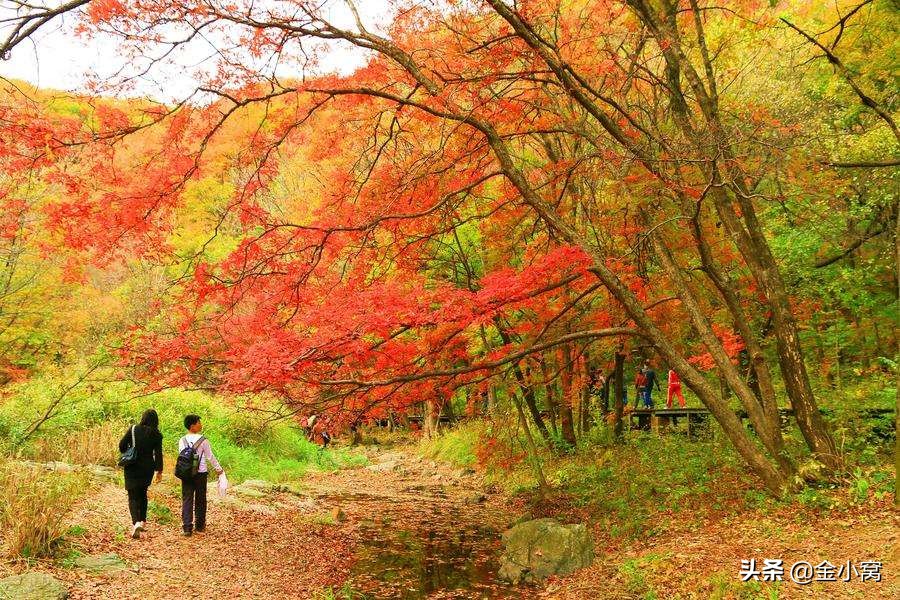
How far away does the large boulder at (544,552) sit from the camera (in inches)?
303

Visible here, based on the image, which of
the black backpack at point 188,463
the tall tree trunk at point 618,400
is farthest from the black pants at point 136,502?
the tall tree trunk at point 618,400

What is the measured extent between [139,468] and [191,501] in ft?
3.39

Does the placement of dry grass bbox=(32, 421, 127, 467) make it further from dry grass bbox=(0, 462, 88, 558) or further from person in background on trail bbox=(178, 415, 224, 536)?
dry grass bbox=(0, 462, 88, 558)

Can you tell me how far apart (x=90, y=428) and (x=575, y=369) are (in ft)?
A: 32.0

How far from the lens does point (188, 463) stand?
25.4ft

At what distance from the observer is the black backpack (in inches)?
303

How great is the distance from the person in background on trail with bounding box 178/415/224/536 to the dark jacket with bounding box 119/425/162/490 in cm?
44

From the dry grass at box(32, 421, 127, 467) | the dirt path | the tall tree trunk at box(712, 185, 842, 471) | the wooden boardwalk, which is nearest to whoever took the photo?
the dirt path

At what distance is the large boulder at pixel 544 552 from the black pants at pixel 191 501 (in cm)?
432

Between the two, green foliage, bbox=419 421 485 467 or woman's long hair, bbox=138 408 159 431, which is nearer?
woman's long hair, bbox=138 408 159 431

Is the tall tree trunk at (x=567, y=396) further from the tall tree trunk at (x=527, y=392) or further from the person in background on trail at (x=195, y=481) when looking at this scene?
the person in background on trail at (x=195, y=481)

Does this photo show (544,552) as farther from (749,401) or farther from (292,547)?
(292,547)

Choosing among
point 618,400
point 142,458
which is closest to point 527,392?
point 618,400

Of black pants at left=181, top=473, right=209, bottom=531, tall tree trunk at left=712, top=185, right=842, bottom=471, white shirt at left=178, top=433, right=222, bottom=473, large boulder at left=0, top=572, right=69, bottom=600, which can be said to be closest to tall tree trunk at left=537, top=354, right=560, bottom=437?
tall tree trunk at left=712, top=185, right=842, bottom=471
